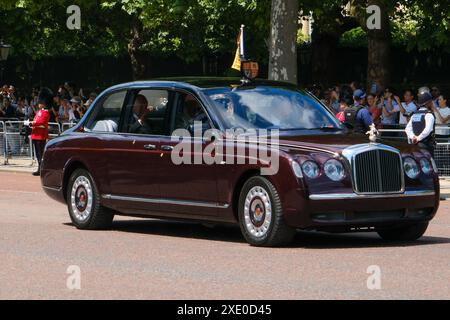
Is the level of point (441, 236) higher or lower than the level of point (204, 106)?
lower

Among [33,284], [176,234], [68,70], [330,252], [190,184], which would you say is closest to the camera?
[33,284]

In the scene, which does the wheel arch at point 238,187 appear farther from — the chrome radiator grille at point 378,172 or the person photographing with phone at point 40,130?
the person photographing with phone at point 40,130

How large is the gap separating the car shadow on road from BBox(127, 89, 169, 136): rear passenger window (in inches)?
49.9

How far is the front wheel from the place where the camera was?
43.2 feet

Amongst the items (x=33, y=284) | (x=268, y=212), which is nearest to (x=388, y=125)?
(x=268, y=212)

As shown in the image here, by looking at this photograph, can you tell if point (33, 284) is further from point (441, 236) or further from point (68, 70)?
point (68, 70)

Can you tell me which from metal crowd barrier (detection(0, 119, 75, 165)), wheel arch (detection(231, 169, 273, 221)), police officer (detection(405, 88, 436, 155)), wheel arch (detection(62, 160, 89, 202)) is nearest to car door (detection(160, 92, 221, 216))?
wheel arch (detection(231, 169, 273, 221))

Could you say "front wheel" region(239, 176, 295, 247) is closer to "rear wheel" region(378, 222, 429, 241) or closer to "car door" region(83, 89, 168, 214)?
"rear wheel" region(378, 222, 429, 241)

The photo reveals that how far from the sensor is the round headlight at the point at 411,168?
44.7ft

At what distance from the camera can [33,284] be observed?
10805 mm

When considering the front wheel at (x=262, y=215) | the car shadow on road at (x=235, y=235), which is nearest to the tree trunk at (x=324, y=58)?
the car shadow on road at (x=235, y=235)

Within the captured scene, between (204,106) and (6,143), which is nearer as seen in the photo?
(204,106)
